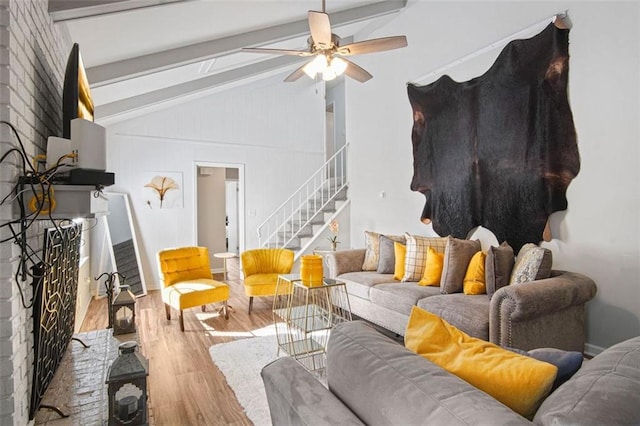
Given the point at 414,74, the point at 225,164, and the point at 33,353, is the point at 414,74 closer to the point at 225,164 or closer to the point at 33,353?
the point at 225,164

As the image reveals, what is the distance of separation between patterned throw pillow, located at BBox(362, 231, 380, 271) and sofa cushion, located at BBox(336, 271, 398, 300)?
176 mm

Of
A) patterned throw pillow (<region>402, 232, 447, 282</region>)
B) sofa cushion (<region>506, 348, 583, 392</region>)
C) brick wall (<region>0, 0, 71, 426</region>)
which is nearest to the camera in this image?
sofa cushion (<region>506, 348, 583, 392</region>)

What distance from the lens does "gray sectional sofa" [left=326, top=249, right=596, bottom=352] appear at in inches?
99.0

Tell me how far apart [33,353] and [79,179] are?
2.98 ft

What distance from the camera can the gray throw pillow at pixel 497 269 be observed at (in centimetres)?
302

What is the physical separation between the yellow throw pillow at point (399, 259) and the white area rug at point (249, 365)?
57.8 inches

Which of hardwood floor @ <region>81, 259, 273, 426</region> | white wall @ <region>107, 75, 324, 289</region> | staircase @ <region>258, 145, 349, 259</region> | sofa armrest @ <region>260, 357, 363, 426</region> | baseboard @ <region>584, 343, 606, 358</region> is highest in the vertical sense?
white wall @ <region>107, 75, 324, 289</region>

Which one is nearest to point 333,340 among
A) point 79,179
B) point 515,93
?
point 79,179

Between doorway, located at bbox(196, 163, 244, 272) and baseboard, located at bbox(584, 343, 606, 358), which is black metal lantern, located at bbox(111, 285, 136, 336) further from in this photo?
doorway, located at bbox(196, 163, 244, 272)

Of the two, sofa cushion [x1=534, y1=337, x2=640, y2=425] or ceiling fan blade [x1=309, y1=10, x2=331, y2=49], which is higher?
ceiling fan blade [x1=309, y1=10, x2=331, y2=49]

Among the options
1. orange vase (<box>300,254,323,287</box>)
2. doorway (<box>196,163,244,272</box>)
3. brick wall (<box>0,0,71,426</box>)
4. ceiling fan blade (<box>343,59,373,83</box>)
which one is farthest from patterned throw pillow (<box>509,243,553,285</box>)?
doorway (<box>196,163,244,272</box>)

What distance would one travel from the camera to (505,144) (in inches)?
141

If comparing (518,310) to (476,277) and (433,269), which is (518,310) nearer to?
(476,277)

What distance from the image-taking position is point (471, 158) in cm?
395
